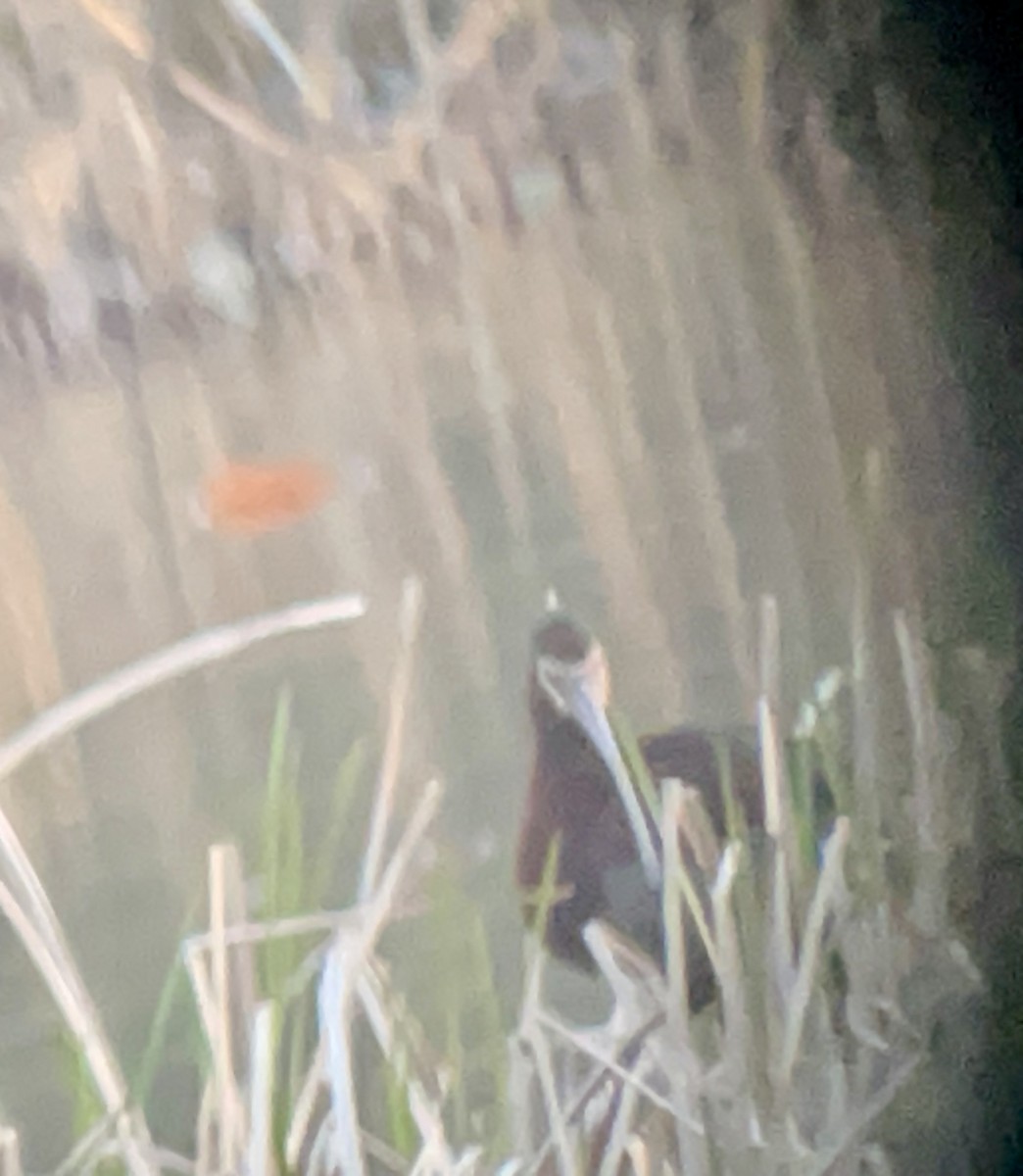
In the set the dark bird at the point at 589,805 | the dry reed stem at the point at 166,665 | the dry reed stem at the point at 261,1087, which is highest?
the dry reed stem at the point at 166,665

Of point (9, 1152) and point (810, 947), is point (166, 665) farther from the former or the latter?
point (810, 947)

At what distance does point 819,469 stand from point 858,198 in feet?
0.54

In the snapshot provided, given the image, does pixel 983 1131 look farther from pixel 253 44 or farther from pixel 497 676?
pixel 253 44

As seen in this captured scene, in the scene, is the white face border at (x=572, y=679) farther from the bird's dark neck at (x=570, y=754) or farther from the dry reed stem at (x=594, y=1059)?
the dry reed stem at (x=594, y=1059)

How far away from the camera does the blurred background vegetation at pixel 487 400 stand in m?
0.59

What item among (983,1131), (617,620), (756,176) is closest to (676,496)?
(617,620)

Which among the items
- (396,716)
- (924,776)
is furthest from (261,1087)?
(924,776)

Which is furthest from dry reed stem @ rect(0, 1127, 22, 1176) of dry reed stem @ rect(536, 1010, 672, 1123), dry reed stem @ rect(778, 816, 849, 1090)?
dry reed stem @ rect(778, 816, 849, 1090)

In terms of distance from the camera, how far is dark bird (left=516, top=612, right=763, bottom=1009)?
715 mm

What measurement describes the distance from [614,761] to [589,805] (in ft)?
0.09

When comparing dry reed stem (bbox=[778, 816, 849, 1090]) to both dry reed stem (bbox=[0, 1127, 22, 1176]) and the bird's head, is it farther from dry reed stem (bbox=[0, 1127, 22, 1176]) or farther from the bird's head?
dry reed stem (bbox=[0, 1127, 22, 1176])

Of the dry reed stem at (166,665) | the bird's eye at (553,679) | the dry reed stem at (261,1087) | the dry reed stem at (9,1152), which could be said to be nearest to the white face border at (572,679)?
the bird's eye at (553,679)

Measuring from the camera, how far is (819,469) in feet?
2.59

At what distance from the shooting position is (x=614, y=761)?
0.74 meters
